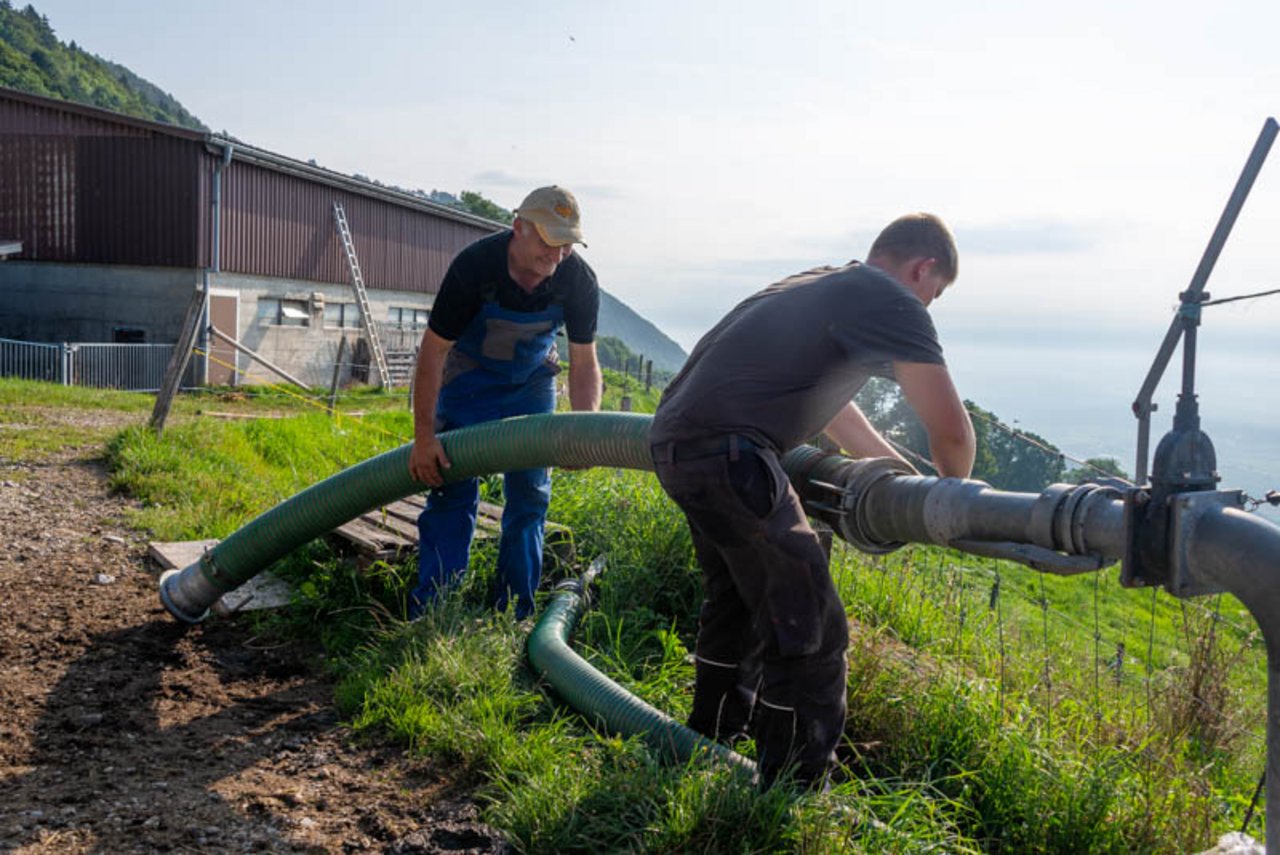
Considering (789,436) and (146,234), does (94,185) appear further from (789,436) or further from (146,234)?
(789,436)

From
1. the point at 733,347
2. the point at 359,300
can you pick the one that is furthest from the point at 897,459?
the point at 359,300

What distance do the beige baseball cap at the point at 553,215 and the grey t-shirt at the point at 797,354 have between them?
3.69ft

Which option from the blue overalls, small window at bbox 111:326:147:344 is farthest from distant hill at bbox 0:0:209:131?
the blue overalls

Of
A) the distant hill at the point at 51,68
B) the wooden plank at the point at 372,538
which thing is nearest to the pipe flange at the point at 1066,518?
the wooden plank at the point at 372,538

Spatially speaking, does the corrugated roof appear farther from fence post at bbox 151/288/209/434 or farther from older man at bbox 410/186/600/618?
older man at bbox 410/186/600/618

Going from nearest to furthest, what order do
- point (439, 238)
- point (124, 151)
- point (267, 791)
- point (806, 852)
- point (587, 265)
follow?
point (806, 852) < point (267, 791) < point (587, 265) < point (124, 151) < point (439, 238)

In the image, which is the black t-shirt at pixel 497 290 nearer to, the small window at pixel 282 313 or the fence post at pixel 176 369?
the fence post at pixel 176 369

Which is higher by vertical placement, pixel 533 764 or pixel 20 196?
pixel 20 196

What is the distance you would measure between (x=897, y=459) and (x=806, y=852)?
1145 mm

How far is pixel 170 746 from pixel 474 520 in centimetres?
148

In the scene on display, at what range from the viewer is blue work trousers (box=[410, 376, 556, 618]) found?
14.2 feet

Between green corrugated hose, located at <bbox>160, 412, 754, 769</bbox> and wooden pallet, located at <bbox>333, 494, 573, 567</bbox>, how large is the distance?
0.30 m

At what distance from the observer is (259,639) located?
14.5 feet

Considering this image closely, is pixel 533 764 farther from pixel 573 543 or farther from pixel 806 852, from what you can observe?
pixel 573 543
